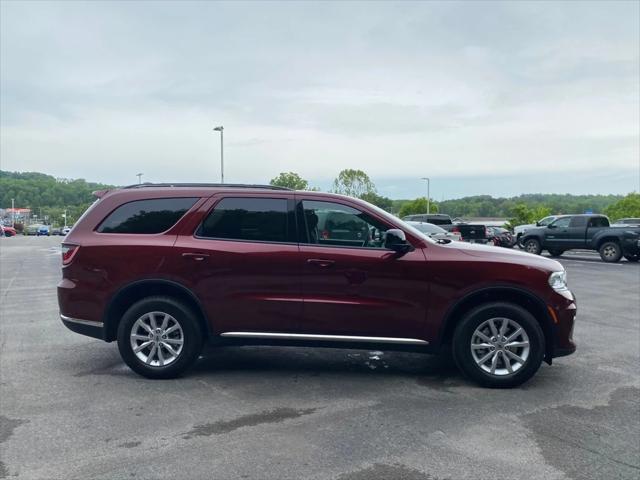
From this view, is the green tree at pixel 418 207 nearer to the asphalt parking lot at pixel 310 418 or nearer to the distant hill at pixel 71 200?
the distant hill at pixel 71 200

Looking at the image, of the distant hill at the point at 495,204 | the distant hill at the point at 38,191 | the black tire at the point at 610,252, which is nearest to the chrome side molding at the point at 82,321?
the black tire at the point at 610,252

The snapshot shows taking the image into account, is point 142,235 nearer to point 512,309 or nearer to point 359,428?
point 359,428

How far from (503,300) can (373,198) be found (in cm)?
5579

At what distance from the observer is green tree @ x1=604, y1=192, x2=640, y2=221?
76.4 metres

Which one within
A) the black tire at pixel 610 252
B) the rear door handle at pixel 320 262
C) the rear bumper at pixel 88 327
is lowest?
the black tire at pixel 610 252

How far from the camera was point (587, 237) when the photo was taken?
22266mm

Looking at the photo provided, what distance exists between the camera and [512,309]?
5.22 m

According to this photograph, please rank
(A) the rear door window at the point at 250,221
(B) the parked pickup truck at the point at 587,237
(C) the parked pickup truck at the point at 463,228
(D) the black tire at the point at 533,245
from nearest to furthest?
(A) the rear door window at the point at 250,221 < (B) the parked pickup truck at the point at 587,237 < (D) the black tire at the point at 533,245 < (C) the parked pickup truck at the point at 463,228

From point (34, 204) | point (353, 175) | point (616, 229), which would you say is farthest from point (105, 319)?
point (34, 204)

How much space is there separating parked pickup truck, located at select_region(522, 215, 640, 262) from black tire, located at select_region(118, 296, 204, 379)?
19.7m

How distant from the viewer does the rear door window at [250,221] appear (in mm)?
5457

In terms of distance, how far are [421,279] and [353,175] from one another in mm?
59082

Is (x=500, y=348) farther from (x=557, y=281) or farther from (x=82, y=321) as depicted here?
(x=82, y=321)

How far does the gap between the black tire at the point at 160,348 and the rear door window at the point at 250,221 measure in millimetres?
751
